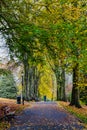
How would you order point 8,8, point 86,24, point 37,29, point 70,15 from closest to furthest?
point 37,29 → point 86,24 → point 8,8 → point 70,15

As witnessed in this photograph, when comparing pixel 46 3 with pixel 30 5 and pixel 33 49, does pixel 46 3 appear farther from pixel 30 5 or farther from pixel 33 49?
pixel 33 49

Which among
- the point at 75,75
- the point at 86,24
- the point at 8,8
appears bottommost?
the point at 75,75

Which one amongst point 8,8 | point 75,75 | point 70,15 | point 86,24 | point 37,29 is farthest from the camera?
point 75,75

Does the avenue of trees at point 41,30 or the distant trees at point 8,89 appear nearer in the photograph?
the avenue of trees at point 41,30

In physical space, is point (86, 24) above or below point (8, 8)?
below

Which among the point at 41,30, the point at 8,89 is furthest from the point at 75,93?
the point at 8,89

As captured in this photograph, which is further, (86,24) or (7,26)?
(7,26)

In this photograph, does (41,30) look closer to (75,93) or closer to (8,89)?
(75,93)

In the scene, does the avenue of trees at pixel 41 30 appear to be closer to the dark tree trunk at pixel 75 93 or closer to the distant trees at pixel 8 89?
the dark tree trunk at pixel 75 93

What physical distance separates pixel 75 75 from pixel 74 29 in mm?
18719

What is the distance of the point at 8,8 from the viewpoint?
19.6 metres

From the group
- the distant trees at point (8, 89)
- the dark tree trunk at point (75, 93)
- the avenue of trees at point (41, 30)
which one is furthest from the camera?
the distant trees at point (8, 89)

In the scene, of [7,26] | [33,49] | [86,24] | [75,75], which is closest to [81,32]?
[86,24]

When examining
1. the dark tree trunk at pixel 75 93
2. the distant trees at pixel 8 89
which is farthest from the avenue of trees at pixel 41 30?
the distant trees at pixel 8 89
